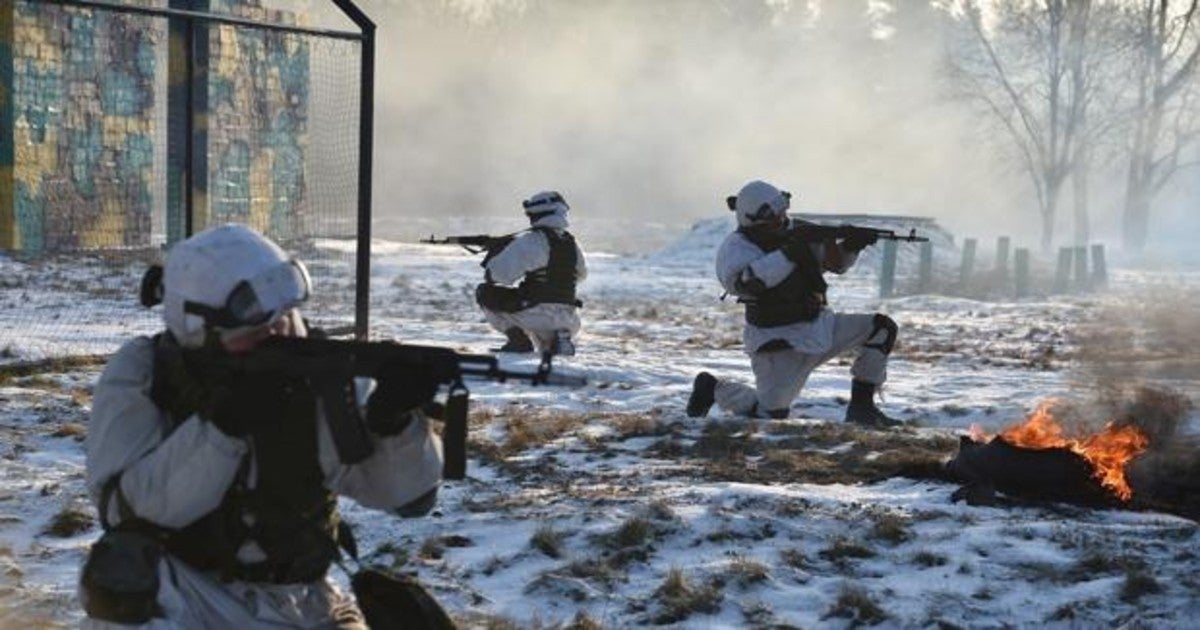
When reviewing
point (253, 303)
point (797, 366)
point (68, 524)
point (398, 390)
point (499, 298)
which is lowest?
point (68, 524)

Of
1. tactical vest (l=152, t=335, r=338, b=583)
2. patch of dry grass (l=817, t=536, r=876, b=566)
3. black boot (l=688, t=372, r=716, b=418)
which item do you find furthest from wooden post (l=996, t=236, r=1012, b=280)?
tactical vest (l=152, t=335, r=338, b=583)

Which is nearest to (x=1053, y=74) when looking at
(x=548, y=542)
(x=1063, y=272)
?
(x=1063, y=272)

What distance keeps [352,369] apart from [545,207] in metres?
9.94

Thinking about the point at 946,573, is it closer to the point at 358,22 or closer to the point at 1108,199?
the point at 358,22

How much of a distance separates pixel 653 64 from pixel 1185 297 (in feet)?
125

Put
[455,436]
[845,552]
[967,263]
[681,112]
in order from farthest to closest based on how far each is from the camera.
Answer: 1. [681,112]
2. [967,263]
3. [845,552]
4. [455,436]

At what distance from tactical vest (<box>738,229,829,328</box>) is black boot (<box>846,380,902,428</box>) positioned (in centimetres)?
59

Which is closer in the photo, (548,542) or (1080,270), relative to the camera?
(548,542)

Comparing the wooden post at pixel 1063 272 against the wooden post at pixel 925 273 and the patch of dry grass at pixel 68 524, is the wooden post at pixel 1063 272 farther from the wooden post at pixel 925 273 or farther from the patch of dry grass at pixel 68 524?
the patch of dry grass at pixel 68 524

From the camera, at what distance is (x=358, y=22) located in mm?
12352

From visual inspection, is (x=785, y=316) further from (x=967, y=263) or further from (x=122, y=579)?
(x=967, y=263)

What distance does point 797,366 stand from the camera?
10852 millimetres

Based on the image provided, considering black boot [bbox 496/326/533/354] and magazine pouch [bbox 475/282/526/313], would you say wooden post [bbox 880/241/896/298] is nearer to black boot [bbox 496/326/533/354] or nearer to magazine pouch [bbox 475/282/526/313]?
black boot [bbox 496/326/533/354]

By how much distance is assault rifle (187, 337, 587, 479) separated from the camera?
12.7 ft
